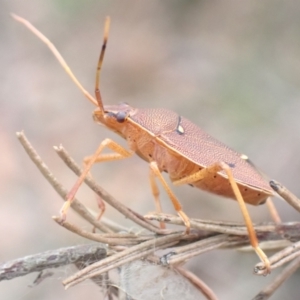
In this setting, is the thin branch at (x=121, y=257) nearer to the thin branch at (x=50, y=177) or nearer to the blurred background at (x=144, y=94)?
the thin branch at (x=50, y=177)

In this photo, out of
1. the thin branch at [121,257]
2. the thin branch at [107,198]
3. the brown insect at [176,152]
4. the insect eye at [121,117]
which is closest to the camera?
the thin branch at [121,257]

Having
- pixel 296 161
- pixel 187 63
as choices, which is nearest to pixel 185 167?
pixel 296 161

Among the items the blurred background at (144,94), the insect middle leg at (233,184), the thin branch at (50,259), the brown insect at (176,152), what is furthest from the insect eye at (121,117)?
the blurred background at (144,94)

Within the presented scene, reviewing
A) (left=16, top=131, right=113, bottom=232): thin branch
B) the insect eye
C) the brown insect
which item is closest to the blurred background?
the brown insect

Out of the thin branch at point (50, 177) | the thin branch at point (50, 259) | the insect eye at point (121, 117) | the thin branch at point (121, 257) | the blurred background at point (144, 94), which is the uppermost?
the blurred background at point (144, 94)

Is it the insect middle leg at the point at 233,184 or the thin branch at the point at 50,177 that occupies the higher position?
the thin branch at the point at 50,177
